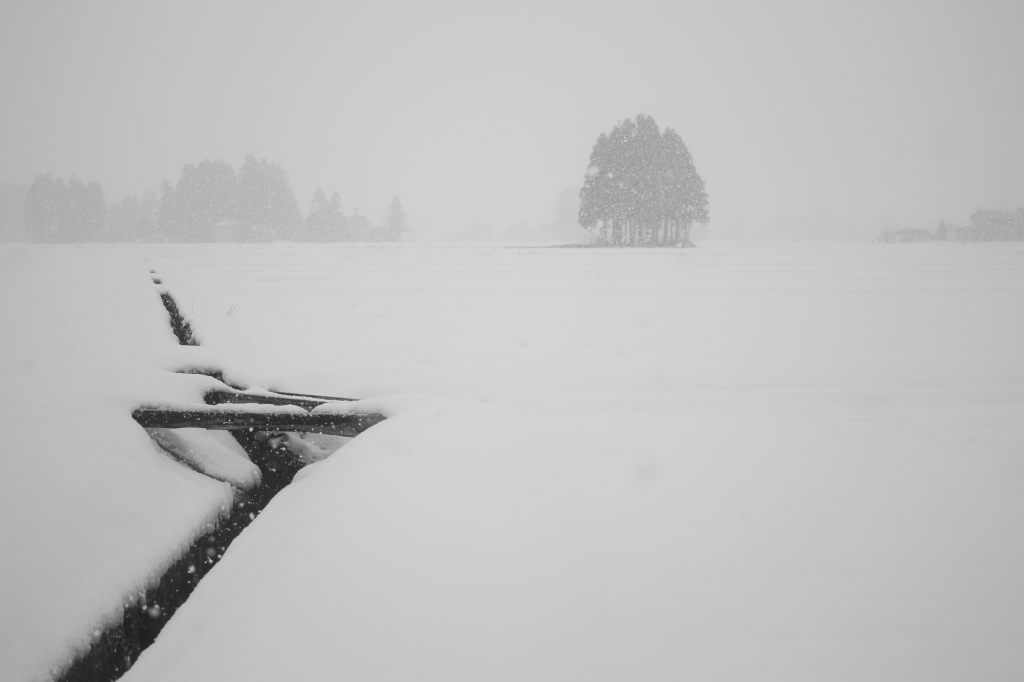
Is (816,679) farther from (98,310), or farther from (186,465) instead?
(98,310)

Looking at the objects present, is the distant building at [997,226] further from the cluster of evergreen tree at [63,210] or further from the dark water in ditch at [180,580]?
the cluster of evergreen tree at [63,210]

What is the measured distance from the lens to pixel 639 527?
2.19m

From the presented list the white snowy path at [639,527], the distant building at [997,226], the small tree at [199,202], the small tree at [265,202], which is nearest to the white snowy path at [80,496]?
the white snowy path at [639,527]

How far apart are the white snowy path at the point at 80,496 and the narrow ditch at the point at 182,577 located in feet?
0.21

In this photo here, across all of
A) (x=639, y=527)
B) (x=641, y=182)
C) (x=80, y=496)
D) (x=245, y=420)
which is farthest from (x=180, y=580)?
(x=641, y=182)

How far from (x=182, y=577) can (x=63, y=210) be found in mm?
72582

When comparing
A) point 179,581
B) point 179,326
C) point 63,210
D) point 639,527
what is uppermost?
point 63,210

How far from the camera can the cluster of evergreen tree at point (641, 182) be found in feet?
123

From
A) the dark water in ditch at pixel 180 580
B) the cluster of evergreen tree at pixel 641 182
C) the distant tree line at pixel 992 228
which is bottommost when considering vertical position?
the dark water in ditch at pixel 180 580

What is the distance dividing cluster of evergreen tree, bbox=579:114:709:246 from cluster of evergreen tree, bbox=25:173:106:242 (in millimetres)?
55815

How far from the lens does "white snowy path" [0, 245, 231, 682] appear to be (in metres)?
2.08

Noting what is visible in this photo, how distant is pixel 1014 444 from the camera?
3.07 metres

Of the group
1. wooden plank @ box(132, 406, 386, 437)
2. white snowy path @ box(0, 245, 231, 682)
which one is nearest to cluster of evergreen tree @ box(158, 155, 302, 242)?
white snowy path @ box(0, 245, 231, 682)

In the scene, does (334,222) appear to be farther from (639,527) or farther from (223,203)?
(639,527)
